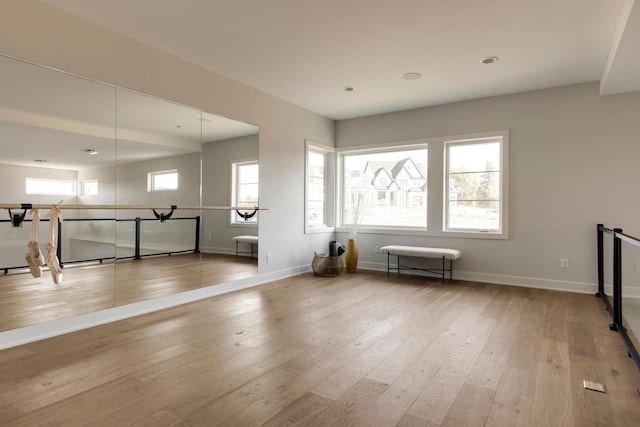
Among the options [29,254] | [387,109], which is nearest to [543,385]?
[29,254]

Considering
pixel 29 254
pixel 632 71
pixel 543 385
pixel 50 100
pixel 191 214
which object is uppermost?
pixel 632 71

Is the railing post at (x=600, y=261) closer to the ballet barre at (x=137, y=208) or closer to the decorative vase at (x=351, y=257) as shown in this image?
the decorative vase at (x=351, y=257)

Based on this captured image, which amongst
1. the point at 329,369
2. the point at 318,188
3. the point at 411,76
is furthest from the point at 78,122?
the point at 318,188

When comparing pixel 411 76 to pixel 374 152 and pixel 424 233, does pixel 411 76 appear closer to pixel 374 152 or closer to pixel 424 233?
pixel 374 152

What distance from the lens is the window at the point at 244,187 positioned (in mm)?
4605

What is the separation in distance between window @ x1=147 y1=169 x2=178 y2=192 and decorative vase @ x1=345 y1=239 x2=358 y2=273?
301 cm

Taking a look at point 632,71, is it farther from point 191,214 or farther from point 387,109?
point 191,214

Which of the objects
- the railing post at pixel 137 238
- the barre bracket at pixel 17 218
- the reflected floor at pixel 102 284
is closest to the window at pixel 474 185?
the reflected floor at pixel 102 284

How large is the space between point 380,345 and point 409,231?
331cm

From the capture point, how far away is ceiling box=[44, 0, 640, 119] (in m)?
2.89

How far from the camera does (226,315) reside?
11.5ft

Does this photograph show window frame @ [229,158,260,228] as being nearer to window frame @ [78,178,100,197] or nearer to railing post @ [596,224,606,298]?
window frame @ [78,178,100,197]

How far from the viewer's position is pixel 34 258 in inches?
110

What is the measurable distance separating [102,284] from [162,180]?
1.19 m
